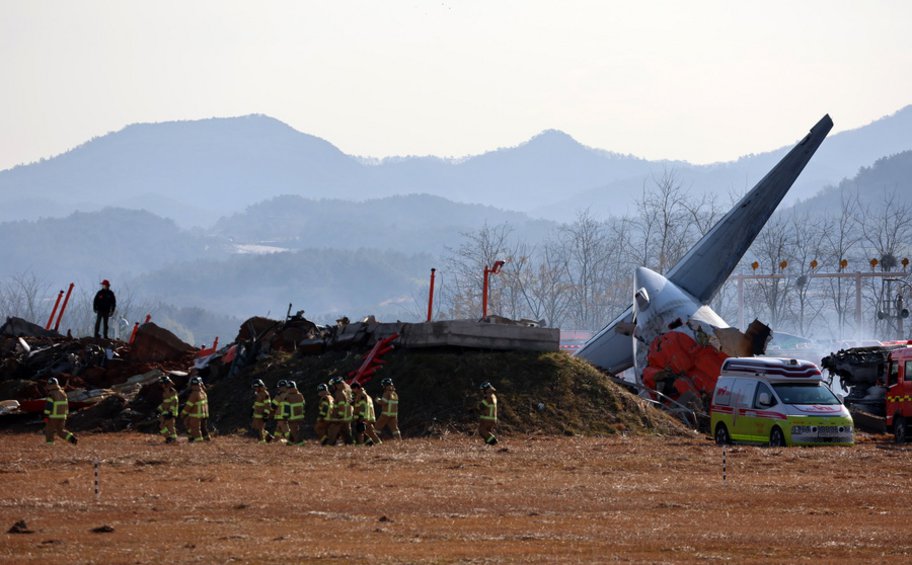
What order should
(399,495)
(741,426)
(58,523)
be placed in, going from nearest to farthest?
1. (58,523)
2. (399,495)
3. (741,426)

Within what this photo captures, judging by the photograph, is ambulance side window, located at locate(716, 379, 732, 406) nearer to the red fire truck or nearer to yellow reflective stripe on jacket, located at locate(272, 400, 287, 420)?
the red fire truck

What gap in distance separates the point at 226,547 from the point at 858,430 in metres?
29.0

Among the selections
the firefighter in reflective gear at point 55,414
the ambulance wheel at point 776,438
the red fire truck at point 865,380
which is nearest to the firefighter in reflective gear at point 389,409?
the firefighter in reflective gear at point 55,414

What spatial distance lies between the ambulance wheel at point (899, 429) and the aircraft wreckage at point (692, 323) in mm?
7813

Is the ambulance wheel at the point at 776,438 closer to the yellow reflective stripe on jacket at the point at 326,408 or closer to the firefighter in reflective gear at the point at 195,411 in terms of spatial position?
the yellow reflective stripe on jacket at the point at 326,408

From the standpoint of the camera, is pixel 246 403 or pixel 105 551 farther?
pixel 246 403

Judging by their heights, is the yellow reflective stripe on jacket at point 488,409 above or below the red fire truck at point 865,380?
below

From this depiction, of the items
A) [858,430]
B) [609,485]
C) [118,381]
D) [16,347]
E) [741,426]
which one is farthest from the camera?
[16,347]

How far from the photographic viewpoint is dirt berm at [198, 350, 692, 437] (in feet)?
124

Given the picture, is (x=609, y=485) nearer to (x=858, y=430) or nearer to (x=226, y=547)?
(x=226, y=547)

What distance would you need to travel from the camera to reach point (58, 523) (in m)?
19.3

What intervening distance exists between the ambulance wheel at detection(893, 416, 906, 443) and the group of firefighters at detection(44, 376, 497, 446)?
33.9ft

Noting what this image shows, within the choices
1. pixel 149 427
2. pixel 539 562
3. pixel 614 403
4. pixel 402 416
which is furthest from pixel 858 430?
pixel 539 562

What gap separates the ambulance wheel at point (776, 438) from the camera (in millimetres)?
33344
